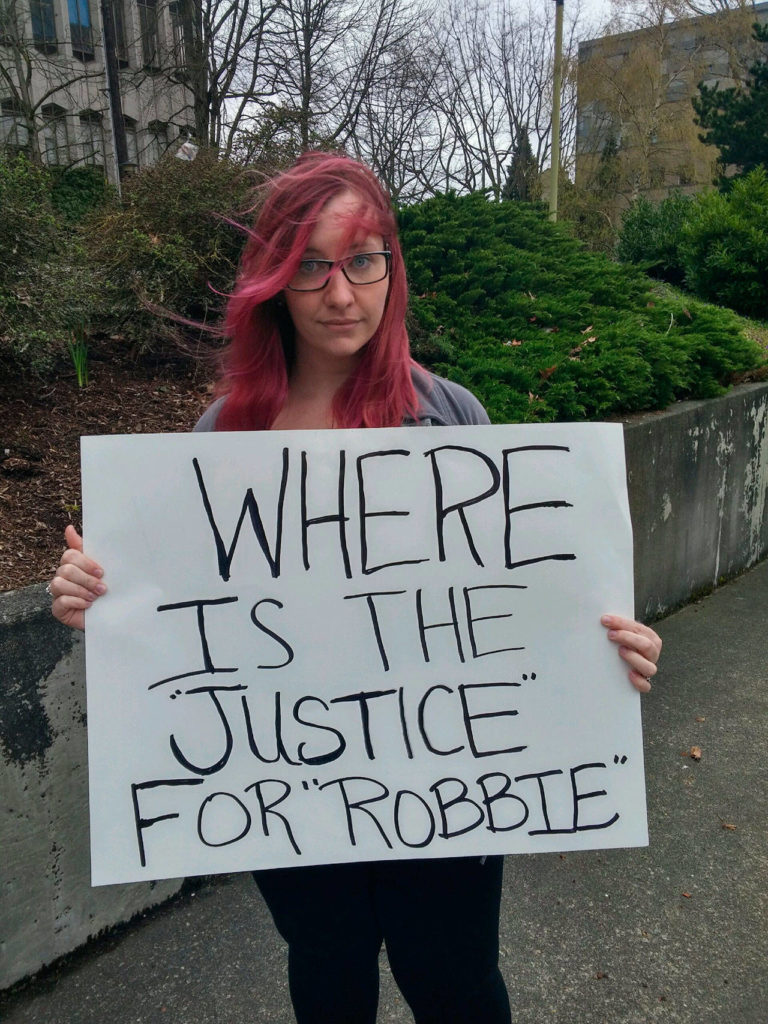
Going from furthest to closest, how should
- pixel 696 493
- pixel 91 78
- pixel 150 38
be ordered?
pixel 91 78
pixel 150 38
pixel 696 493

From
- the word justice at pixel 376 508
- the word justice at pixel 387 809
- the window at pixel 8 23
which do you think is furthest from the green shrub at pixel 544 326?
the window at pixel 8 23

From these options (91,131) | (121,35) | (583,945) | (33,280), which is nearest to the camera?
(583,945)

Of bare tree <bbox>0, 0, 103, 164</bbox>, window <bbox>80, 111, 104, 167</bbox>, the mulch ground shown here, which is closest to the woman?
the mulch ground

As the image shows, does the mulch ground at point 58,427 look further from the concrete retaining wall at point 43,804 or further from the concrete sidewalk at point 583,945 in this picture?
the concrete sidewalk at point 583,945

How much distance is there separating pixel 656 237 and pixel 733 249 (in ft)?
8.98

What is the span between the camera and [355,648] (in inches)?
55.7

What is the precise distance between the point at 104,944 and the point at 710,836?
1896 millimetres

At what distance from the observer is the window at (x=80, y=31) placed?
65.1 ft

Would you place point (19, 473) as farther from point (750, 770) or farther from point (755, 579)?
point (755, 579)

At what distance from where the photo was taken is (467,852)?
1436 millimetres

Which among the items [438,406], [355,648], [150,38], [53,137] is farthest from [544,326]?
A: [53,137]

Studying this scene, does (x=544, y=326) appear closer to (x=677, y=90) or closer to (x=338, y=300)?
(x=338, y=300)

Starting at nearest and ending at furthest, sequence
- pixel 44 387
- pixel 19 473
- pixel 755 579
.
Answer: pixel 19 473, pixel 44 387, pixel 755 579

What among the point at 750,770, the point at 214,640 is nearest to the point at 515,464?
the point at 214,640
